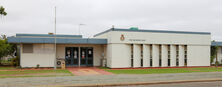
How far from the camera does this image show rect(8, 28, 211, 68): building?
22328 mm

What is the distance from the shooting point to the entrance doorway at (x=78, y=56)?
24156 mm

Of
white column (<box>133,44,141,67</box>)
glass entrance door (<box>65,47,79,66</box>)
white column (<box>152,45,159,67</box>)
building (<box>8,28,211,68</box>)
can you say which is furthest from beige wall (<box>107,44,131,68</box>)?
glass entrance door (<box>65,47,79,66</box>)

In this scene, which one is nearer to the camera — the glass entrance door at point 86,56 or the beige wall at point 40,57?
the beige wall at point 40,57

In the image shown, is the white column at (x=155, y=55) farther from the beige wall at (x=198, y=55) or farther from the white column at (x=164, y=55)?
the beige wall at (x=198, y=55)

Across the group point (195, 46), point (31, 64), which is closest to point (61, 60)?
point (31, 64)

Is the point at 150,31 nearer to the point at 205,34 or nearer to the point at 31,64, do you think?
the point at 205,34

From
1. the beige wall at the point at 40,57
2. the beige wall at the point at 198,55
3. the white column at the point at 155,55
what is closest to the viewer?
the beige wall at the point at 40,57

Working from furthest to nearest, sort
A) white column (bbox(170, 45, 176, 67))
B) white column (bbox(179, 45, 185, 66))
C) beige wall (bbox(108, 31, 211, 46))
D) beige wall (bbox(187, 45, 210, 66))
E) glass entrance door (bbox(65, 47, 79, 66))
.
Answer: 1. beige wall (bbox(187, 45, 210, 66))
2. white column (bbox(179, 45, 185, 66))
3. white column (bbox(170, 45, 176, 67))
4. glass entrance door (bbox(65, 47, 79, 66))
5. beige wall (bbox(108, 31, 211, 46))

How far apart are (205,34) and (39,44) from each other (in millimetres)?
18736

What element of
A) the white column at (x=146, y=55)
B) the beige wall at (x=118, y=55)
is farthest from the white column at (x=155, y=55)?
the beige wall at (x=118, y=55)

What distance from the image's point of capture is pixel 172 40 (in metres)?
24.3

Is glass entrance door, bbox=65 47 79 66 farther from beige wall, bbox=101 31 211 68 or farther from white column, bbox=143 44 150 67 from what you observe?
white column, bbox=143 44 150 67

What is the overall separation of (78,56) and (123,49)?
5.23 meters

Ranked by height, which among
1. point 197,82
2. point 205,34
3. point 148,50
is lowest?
point 197,82
